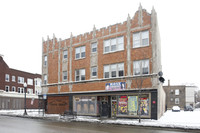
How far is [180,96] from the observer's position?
66312 millimetres

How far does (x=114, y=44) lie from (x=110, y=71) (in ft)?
11.0

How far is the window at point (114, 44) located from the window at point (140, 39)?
1.73 metres

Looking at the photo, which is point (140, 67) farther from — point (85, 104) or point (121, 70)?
point (85, 104)

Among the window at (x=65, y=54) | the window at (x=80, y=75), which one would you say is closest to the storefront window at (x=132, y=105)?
the window at (x=80, y=75)

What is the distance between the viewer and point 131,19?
2359cm

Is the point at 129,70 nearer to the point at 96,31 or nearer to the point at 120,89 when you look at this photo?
the point at 120,89

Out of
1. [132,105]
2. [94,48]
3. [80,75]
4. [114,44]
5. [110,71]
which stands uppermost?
[114,44]

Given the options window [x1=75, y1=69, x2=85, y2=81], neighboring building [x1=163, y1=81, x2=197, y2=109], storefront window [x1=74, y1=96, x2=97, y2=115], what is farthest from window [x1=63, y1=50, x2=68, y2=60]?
neighboring building [x1=163, y1=81, x2=197, y2=109]

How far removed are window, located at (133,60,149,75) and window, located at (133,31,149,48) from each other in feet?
6.22

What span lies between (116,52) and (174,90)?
49.6 m

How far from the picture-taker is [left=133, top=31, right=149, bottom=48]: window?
876 inches

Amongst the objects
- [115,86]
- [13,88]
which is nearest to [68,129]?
[115,86]

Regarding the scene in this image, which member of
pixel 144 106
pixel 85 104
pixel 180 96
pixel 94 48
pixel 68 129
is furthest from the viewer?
pixel 180 96

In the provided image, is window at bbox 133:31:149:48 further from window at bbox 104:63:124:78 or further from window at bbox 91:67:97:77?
window at bbox 91:67:97:77
